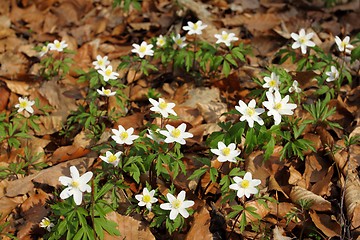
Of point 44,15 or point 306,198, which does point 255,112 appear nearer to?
point 306,198

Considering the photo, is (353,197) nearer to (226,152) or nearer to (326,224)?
(326,224)

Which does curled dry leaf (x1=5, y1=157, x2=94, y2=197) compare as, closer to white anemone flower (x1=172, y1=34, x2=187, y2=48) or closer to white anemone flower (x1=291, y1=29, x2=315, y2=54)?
white anemone flower (x1=172, y1=34, x2=187, y2=48)

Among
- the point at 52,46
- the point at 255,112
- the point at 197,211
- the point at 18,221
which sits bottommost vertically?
the point at 18,221

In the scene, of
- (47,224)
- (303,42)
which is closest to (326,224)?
(303,42)

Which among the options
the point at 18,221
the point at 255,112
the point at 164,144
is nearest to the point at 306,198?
the point at 255,112

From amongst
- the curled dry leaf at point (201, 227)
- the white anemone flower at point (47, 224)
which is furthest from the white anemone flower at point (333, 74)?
the white anemone flower at point (47, 224)

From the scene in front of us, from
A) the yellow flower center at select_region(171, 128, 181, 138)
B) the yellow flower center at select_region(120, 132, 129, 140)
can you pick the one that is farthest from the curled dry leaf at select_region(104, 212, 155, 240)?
the yellow flower center at select_region(171, 128, 181, 138)
